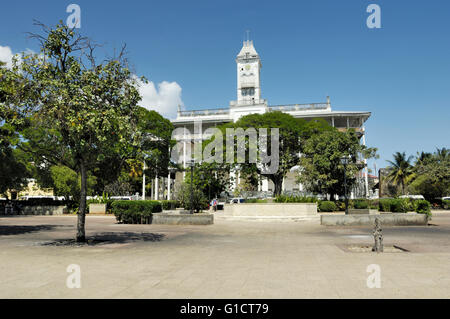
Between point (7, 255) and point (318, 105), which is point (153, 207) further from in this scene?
point (318, 105)

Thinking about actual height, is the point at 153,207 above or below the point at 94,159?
below

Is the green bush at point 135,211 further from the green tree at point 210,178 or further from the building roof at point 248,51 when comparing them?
the building roof at point 248,51

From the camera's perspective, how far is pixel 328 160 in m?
34.2

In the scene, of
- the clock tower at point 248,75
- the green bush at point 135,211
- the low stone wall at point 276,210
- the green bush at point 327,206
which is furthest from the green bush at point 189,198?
the clock tower at point 248,75

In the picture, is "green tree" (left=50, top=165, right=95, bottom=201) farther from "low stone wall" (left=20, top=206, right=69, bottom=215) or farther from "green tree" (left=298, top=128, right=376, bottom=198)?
"green tree" (left=298, top=128, right=376, bottom=198)

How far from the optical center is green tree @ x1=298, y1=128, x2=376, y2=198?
34.2 metres

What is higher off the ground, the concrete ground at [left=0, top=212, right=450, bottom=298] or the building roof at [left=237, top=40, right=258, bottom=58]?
the building roof at [left=237, top=40, right=258, bottom=58]

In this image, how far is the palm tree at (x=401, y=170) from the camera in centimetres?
5647

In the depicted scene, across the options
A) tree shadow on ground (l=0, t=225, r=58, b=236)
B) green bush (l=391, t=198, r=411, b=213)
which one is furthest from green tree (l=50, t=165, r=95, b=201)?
green bush (l=391, t=198, r=411, b=213)

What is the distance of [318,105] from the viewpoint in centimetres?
5875

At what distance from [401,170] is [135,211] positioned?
169ft

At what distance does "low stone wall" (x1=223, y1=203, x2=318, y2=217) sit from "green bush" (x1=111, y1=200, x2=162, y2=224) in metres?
6.74
